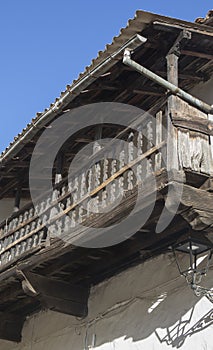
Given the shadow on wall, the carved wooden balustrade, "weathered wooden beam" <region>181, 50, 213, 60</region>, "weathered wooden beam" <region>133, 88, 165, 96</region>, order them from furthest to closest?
"weathered wooden beam" <region>133, 88, 165, 96</region>, "weathered wooden beam" <region>181, 50, 213, 60</region>, the shadow on wall, the carved wooden balustrade

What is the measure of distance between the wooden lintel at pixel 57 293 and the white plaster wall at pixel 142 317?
16cm

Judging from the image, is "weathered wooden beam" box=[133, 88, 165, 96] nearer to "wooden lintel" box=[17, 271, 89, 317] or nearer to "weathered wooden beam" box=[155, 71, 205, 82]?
"weathered wooden beam" box=[155, 71, 205, 82]

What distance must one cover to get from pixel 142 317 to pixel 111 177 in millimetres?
1773

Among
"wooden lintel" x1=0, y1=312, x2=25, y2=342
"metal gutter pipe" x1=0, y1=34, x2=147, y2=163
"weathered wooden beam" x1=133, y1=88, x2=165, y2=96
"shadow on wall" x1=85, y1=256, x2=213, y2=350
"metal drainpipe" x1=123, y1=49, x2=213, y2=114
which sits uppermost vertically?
"weathered wooden beam" x1=133, y1=88, x2=165, y2=96

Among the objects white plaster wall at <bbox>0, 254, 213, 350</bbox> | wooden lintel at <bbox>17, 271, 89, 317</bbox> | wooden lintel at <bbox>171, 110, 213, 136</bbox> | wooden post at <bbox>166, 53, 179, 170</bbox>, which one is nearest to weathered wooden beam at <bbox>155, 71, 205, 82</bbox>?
wooden post at <bbox>166, 53, 179, 170</bbox>

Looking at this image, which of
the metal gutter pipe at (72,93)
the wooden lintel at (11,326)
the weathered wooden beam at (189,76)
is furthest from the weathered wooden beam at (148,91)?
the wooden lintel at (11,326)

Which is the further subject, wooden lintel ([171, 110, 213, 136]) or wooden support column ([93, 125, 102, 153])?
wooden support column ([93, 125, 102, 153])

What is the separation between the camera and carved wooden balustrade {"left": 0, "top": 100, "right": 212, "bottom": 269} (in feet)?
21.7

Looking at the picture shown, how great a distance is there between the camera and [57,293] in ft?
28.6

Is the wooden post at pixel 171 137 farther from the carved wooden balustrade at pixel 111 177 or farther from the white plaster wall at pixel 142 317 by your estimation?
the white plaster wall at pixel 142 317

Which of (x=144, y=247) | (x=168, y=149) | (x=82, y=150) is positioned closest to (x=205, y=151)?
(x=168, y=149)

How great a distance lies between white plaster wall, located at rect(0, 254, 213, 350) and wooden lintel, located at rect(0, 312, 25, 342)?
0.82 m

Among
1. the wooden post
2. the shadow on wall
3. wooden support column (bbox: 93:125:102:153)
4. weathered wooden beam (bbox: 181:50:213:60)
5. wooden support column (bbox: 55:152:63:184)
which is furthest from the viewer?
wooden support column (bbox: 55:152:63:184)

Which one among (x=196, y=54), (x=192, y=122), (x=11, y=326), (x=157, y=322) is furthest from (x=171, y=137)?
(x=11, y=326)
